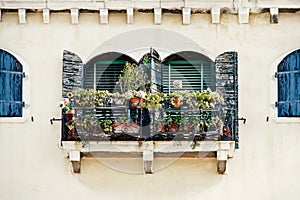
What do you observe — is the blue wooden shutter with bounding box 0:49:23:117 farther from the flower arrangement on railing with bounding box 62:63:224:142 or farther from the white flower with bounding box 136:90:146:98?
the white flower with bounding box 136:90:146:98

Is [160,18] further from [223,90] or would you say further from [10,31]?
[10,31]

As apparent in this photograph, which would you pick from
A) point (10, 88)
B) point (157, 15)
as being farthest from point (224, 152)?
point (10, 88)

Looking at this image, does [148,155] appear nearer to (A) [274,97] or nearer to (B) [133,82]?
(B) [133,82]

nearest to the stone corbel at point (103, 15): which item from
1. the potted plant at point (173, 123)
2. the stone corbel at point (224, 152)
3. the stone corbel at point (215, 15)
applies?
the stone corbel at point (215, 15)

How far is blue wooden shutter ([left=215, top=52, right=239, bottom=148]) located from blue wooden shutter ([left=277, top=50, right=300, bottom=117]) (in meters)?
0.87

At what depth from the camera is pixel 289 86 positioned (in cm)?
1512

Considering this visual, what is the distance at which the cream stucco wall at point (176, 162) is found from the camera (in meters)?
15.0

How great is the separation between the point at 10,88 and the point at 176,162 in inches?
129

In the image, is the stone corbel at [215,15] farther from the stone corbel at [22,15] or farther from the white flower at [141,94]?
the stone corbel at [22,15]

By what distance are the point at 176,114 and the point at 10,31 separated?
3513mm

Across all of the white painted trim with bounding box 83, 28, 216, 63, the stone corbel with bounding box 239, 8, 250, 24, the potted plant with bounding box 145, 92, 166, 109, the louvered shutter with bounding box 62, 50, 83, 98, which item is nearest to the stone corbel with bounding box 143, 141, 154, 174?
the potted plant with bounding box 145, 92, 166, 109

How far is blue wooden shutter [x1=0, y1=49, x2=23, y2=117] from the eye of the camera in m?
15.1

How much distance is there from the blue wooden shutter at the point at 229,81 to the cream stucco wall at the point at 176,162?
37 centimetres

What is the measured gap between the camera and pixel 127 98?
1441cm
